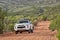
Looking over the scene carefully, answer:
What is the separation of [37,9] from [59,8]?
3158cm

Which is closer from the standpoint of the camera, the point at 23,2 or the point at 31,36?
the point at 31,36

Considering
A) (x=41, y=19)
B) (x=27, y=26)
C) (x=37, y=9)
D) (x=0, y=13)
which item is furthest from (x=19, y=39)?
(x=37, y=9)

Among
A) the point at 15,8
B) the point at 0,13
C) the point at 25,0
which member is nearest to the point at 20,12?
the point at 15,8

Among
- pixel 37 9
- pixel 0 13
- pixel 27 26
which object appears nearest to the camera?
pixel 27 26

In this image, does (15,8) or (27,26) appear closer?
(27,26)

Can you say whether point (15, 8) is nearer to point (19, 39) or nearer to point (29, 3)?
point (29, 3)

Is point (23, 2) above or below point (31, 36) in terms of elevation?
above

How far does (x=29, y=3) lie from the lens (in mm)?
143375

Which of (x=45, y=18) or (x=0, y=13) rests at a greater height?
(x=0, y=13)

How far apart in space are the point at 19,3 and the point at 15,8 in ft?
11.7

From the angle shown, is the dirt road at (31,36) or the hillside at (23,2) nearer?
the dirt road at (31,36)

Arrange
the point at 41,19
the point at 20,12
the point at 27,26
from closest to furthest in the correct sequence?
1. the point at 27,26
2. the point at 41,19
3. the point at 20,12

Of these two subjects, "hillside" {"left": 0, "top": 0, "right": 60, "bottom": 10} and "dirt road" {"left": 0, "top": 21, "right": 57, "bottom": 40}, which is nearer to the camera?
"dirt road" {"left": 0, "top": 21, "right": 57, "bottom": 40}

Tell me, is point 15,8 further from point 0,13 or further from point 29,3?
point 0,13
